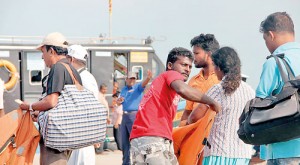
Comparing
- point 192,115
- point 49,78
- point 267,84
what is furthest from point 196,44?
point 267,84

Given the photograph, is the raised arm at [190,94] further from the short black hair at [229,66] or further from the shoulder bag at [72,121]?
the shoulder bag at [72,121]

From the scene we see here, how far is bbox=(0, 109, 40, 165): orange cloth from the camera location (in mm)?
5121

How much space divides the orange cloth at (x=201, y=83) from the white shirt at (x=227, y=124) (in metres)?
0.67

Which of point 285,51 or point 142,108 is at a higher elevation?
point 285,51

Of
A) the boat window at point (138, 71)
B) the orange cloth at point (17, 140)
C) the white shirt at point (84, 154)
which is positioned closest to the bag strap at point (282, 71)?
the orange cloth at point (17, 140)

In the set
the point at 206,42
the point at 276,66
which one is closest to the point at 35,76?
the point at 206,42

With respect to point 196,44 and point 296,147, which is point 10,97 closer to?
point 196,44

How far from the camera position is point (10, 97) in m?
15.1

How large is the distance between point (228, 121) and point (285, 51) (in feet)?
3.94

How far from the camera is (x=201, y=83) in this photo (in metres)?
5.95

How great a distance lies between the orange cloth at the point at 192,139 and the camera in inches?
204

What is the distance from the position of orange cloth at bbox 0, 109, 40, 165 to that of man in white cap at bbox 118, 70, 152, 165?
441 centimetres

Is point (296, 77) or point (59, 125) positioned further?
point (59, 125)

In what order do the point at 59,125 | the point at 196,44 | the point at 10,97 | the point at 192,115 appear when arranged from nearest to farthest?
the point at 59,125 < the point at 192,115 < the point at 196,44 < the point at 10,97
